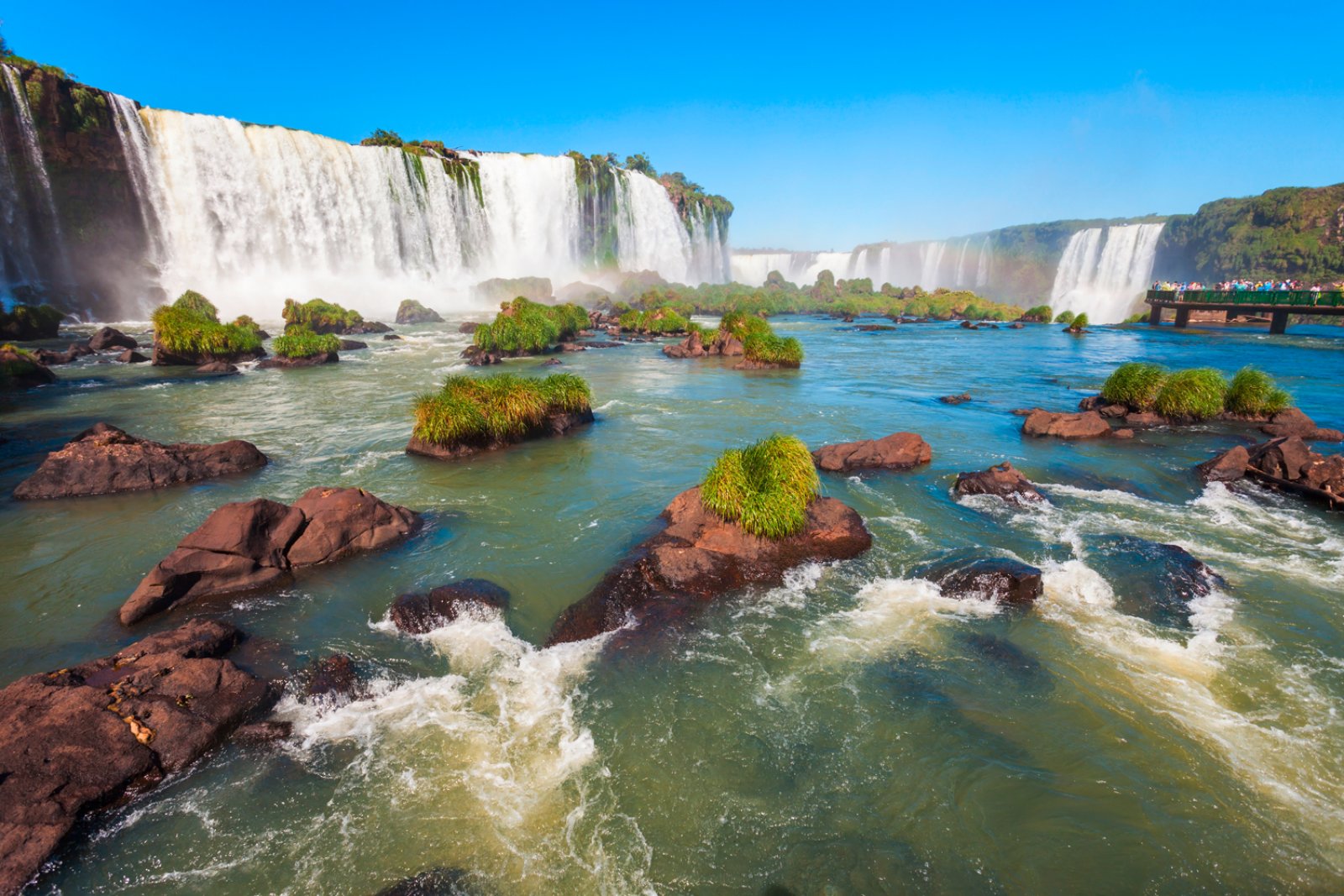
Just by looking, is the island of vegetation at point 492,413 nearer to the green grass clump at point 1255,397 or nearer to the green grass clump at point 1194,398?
the green grass clump at point 1194,398

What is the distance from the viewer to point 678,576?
8.89 metres

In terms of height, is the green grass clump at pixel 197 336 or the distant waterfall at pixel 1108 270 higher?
the distant waterfall at pixel 1108 270

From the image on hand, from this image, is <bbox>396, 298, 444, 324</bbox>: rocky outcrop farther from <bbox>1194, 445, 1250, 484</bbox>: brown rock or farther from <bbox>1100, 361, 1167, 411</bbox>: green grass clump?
<bbox>1194, 445, 1250, 484</bbox>: brown rock

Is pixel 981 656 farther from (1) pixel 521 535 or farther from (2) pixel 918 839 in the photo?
(1) pixel 521 535

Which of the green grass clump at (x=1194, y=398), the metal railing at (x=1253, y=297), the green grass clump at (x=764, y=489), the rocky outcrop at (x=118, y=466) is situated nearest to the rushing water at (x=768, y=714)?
the rocky outcrop at (x=118, y=466)

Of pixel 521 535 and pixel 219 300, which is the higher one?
pixel 219 300

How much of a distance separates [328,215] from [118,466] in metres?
50.5

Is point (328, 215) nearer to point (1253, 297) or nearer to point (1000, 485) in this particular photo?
point (1000, 485)

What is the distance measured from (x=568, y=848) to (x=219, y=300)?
5910cm

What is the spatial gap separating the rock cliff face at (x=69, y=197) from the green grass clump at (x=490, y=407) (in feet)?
145

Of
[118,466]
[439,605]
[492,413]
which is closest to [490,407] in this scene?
[492,413]

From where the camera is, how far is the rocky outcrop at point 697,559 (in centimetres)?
830

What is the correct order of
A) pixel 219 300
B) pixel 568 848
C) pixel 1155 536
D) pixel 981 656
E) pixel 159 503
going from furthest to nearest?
pixel 219 300 < pixel 159 503 < pixel 1155 536 < pixel 981 656 < pixel 568 848

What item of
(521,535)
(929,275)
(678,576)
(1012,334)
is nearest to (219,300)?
(521,535)
